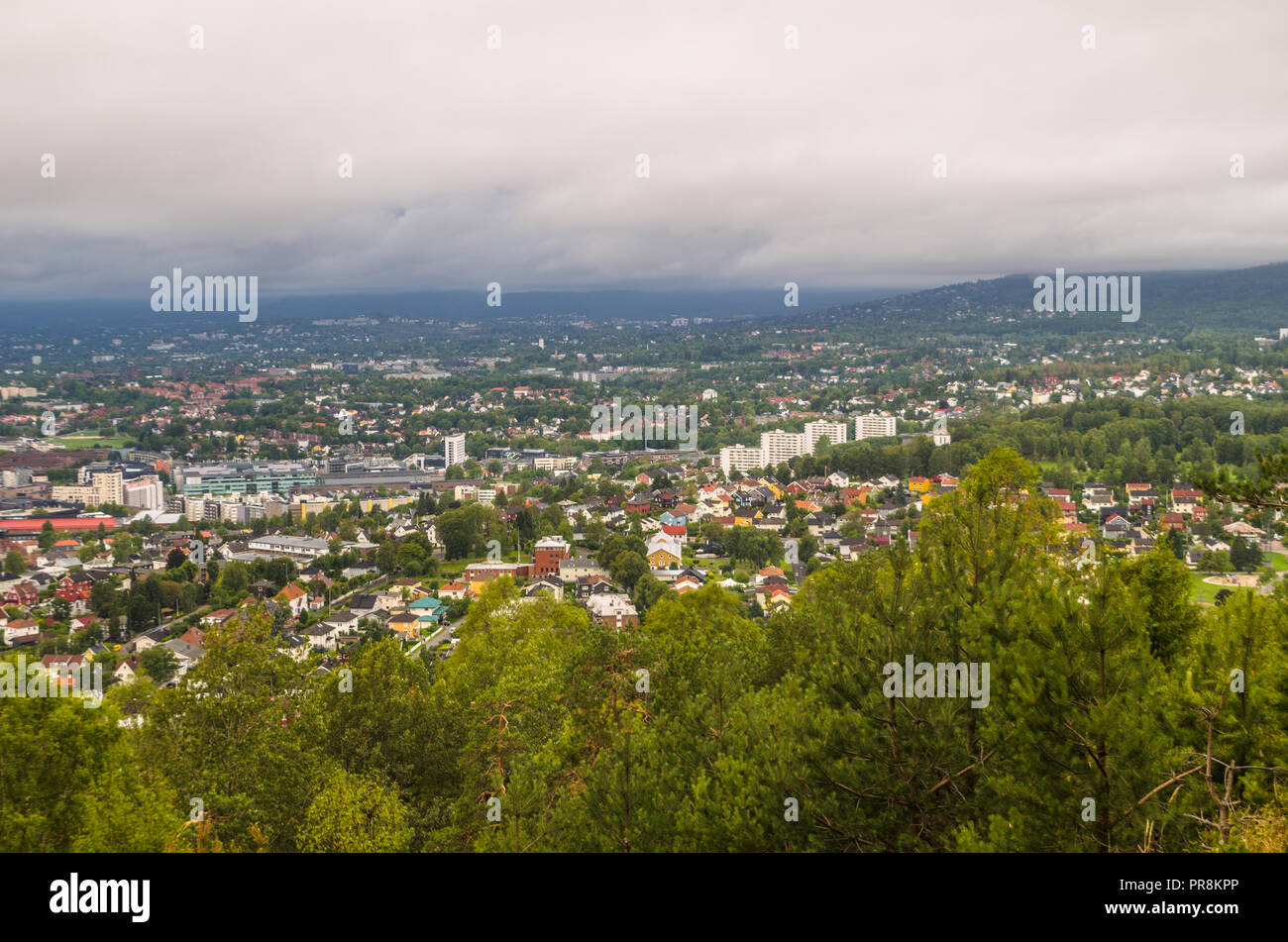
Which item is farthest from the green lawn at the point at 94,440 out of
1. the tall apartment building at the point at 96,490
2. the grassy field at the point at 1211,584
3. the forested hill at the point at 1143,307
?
the forested hill at the point at 1143,307

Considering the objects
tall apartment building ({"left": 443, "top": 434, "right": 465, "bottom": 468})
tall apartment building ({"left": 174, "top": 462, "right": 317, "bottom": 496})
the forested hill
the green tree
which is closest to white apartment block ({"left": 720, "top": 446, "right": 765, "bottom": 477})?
tall apartment building ({"left": 443, "top": 434, "right": 465, "bottom": 468})

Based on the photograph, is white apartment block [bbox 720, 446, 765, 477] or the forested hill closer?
white apartment block [bbox 720, 446, 765, 477]

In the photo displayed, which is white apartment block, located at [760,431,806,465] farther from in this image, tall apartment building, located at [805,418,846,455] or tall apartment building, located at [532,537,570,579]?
tall apartment building, located at [532,537,570,579]

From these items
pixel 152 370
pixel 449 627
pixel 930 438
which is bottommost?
pixel 449 627

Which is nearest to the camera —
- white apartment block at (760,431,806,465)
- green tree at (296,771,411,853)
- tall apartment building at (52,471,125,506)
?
green tree at (296,771,411,853)
